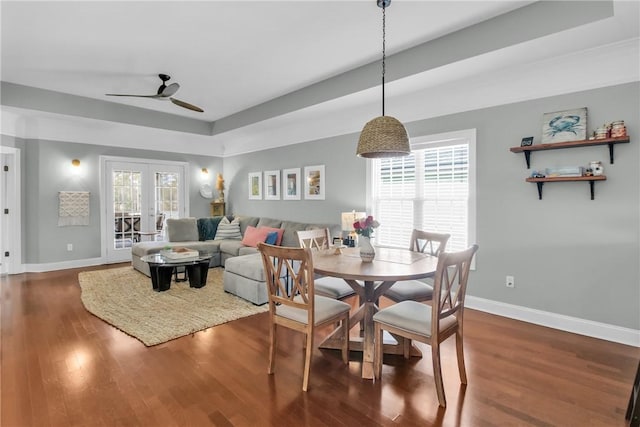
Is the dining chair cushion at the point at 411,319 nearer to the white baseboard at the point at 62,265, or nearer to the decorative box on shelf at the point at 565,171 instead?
the decorative box on shelf at the point at 565,171

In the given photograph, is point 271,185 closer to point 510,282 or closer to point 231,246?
point 231,246

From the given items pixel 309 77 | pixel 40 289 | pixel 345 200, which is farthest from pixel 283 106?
pixel 40 289

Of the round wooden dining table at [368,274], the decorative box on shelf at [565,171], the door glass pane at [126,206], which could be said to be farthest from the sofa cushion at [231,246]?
the decorative box on shelf at [565,171]

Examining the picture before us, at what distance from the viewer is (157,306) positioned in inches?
151

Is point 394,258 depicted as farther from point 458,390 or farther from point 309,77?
point 309,77

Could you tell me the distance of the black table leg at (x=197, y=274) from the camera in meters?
4.58

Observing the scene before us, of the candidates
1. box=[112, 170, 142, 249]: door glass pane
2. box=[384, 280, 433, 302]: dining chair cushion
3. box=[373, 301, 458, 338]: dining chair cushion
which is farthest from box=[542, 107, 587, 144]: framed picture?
box=[112, 170, 142, 249]: door glass pane

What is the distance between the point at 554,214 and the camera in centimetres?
327

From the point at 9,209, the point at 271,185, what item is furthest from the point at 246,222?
the point at 9,209

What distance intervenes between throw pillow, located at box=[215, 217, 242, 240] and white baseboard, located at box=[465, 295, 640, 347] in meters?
4.40

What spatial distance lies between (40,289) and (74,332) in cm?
216

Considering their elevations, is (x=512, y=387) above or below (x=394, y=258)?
below

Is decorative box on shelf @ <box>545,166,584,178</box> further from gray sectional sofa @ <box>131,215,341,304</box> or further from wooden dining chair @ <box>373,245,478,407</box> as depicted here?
gray sectional sofa @ <box>131,215,341,304</box>

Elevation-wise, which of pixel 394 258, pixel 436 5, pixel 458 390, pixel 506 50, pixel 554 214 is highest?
pixel 436 5
